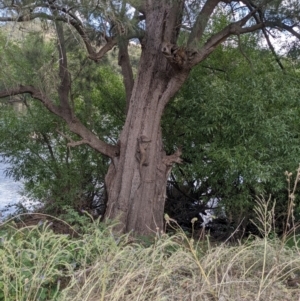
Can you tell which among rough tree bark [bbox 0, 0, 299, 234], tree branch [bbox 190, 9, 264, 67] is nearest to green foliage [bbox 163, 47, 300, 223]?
rough tree bark [bbox 0, 0, 299, 234]

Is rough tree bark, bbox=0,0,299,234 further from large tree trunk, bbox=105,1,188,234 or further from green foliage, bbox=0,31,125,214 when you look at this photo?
green foliage, bbox=0,31,125,214

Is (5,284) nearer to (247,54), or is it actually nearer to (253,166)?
(253,166)

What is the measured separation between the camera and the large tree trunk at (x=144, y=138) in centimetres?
610

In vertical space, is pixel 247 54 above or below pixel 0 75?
above

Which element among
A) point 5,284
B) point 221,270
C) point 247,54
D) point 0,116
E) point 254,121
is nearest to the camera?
point 5,284

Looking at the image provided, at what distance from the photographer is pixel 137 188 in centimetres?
612

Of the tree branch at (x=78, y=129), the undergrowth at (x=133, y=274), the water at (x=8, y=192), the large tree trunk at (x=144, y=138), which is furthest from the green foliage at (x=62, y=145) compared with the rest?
the undergrowth at (x=133, y=274)

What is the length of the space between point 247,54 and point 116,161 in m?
2.96

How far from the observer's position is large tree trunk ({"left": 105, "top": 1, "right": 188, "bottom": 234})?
6.10 meters

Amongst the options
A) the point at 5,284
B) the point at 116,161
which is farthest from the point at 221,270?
the point at 116,161

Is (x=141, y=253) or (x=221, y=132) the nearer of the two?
(x=141, y=253)

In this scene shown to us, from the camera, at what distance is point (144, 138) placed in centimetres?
607

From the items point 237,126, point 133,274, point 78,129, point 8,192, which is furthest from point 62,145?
point 133,274

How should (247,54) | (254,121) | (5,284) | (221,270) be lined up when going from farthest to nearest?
(247,54)
(254,121)
(221,270)
(5,284)
